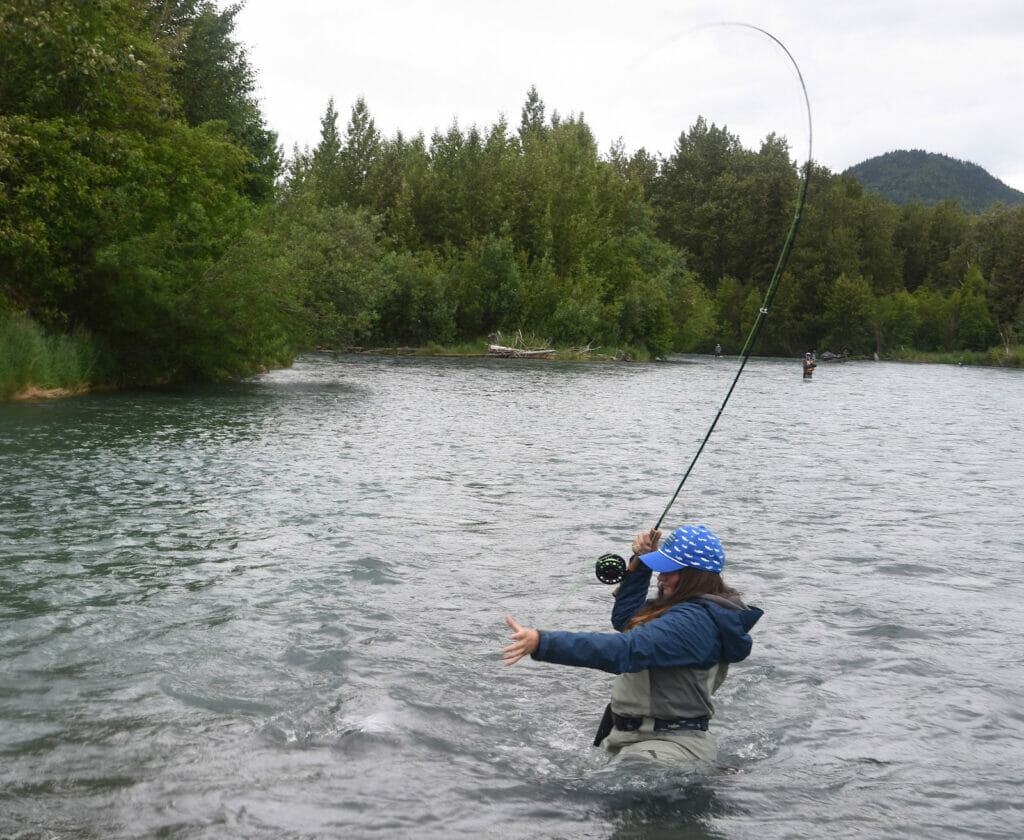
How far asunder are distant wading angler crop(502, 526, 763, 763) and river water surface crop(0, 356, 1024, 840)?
11.4 inches

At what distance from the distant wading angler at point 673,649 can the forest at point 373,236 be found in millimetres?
20932

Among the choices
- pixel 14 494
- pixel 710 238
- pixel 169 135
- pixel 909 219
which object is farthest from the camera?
pixel 909 219

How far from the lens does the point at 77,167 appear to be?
2567 cm

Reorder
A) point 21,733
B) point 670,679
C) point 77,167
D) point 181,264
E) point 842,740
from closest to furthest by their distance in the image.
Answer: point 670,679, point 21,733, point 842,740, point 77,167, point 181,264

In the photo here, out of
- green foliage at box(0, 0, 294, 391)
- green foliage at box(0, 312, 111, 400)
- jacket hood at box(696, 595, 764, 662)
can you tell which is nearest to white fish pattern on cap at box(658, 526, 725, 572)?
jacket hood at box(696, 595, 764, 662)

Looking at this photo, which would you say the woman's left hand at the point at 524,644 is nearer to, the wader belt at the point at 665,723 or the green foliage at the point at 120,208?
the wader belt at the point at 665,723

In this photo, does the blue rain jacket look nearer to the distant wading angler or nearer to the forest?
the distant wading angler

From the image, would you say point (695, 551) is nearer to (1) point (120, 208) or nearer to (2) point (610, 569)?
(2) point (610, 569)

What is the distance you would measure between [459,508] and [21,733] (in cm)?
886

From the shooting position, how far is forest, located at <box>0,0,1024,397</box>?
26.9 m

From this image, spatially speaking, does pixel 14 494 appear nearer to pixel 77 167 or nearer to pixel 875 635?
pixel 875 635

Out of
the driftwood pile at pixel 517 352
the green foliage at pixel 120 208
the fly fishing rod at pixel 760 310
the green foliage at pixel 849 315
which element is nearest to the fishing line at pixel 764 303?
the fly fishing rod at pixel 760 310

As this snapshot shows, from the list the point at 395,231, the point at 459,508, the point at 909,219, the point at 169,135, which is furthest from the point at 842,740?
the point at 909,219

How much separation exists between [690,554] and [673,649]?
0.53 meters
